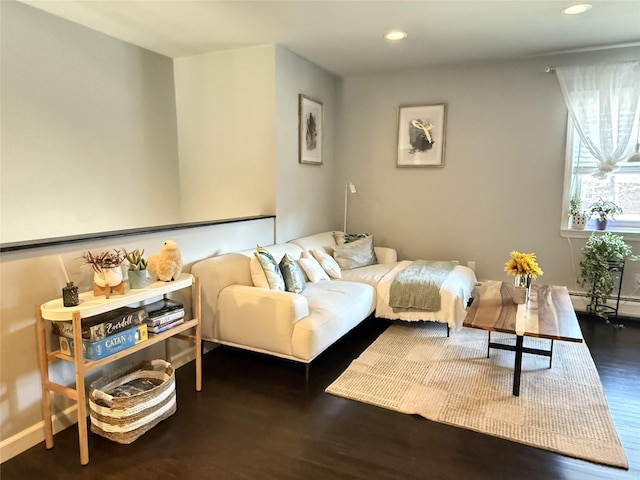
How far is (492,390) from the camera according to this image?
103 inches

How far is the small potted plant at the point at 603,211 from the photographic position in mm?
3967

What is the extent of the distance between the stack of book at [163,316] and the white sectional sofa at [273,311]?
45 cm

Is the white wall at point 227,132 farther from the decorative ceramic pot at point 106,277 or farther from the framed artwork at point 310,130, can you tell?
the decorative ceramic pot at point 106,277

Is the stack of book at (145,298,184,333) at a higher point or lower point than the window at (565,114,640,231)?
lower

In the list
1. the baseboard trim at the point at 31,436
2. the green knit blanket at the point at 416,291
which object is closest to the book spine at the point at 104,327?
the baseboard trim at the point at 31,436

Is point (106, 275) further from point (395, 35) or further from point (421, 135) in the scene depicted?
point (421, 135)

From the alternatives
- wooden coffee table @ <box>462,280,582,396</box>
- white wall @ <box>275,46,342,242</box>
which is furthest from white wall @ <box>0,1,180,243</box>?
wooden coffee table @ <box>462,280,582,396</box>

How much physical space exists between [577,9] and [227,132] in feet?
9.79

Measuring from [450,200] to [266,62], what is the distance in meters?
2.39

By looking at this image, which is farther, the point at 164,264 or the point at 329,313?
the point at 329,313

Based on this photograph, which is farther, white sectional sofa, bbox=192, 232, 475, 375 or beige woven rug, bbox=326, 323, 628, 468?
white sectional sofa, bbox=192, 232, 475, 375

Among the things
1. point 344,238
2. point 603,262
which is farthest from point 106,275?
point 603,262

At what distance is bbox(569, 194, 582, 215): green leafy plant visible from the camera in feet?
13.5

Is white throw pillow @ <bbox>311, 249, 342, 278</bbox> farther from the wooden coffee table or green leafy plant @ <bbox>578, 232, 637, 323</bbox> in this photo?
green leafy plant @ <bbox>578, 232, 637, 323</bbox>
